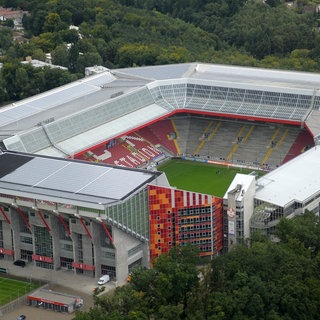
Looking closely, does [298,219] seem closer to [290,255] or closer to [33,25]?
[290,255]

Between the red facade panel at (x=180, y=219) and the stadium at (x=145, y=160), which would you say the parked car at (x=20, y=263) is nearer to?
the stadium at (x=145, y=160)

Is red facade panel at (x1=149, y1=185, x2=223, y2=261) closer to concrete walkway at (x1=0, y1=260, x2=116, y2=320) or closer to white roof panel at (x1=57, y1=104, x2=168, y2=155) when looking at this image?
concrete walkway at (x1=0, y1=260, x2=116, y2=320)

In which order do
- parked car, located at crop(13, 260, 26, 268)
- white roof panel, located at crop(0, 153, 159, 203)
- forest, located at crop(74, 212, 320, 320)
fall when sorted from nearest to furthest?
forest, located at crop(74, 212, 320, 320)
white roof panel, located at crop(0, 153, 159, 203)
parked car, located at crop(13, 260, 26, 268)

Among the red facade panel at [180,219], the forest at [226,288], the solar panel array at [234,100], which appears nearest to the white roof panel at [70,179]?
the red facade panel at [180,219]

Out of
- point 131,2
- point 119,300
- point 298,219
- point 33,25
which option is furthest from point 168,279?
point 131,2

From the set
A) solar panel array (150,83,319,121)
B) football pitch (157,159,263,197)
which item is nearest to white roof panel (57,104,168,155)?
solar panel array (150,83,319,121)

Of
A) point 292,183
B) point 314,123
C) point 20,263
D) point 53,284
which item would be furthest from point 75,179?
point 314,123
